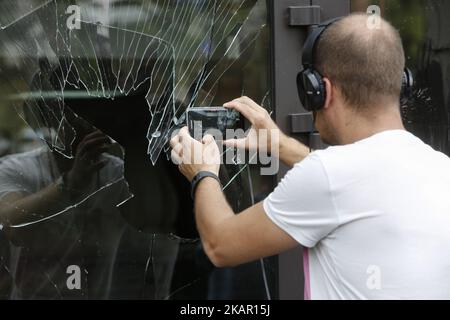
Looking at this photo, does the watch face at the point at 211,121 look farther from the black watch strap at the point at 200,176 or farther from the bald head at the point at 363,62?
the bald head at the point at 363,62

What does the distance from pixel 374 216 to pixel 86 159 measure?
1242 mm

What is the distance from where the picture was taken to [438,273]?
155 centimetres

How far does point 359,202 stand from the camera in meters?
1.51

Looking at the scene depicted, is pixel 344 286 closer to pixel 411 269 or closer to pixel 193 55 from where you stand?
pixel 411 269

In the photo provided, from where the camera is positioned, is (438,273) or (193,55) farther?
(193,55)

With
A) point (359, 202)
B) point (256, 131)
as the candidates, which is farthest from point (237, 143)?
point (359, 202)

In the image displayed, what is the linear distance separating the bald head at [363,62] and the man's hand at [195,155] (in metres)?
0.42

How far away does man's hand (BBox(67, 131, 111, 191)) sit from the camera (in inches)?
93.6

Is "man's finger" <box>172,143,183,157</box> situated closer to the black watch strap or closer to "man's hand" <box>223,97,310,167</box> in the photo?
the black watch strap

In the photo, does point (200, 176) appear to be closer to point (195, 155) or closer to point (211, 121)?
point (195, 155)

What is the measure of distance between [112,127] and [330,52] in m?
1.04

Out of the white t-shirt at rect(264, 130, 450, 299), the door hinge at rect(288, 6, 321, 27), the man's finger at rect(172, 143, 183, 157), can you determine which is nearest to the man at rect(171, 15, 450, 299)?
the white t-shirt at rect(264, 130, 450, 299)

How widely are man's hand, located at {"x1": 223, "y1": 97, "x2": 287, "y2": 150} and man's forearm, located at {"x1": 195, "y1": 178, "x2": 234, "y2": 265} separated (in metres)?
0.42
